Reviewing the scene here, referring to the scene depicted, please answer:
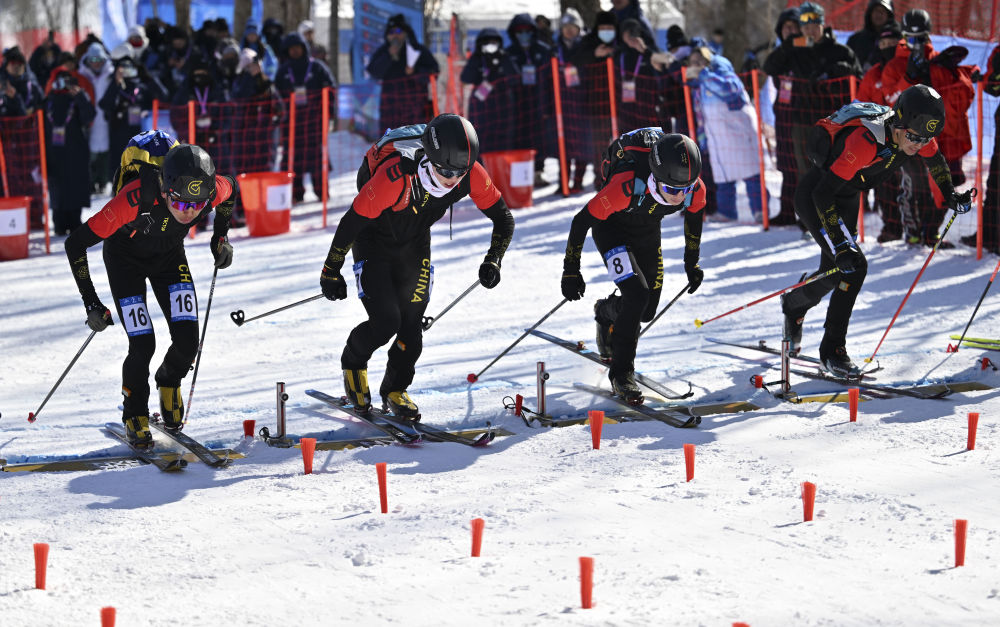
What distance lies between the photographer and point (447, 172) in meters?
6.71

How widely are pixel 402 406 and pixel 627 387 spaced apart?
4.23 feet

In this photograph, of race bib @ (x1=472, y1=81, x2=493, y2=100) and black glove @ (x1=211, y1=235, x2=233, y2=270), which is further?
race bib @ (x1=472, y1=81, x2=493, y2=100)

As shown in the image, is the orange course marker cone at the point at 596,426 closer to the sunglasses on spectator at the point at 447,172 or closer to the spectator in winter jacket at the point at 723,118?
the sunglasses on spectator at the point at 447,172

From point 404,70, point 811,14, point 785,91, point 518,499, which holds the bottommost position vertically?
point 518,499

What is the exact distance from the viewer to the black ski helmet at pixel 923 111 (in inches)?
293

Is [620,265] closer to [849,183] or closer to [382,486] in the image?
[849,183]

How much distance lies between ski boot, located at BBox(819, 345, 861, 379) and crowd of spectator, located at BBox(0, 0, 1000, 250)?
3847 millimetres

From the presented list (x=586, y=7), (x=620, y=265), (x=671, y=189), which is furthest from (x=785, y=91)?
(x=586, y=7)

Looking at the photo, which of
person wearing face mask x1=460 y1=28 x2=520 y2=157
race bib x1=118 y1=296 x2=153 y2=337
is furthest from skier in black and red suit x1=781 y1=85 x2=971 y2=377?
person wearing face mask x1=460 y1=28 x2=520 y2=157

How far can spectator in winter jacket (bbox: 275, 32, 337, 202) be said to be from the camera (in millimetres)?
15930

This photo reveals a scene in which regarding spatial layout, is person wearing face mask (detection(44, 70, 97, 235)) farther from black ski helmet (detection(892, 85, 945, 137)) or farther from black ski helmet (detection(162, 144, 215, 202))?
black ski helmet (detection(892, 85, 945, 137))

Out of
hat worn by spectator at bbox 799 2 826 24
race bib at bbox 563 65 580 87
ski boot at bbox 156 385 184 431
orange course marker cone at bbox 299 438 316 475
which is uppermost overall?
hat worn by spectator at bbox 799 2 826 24

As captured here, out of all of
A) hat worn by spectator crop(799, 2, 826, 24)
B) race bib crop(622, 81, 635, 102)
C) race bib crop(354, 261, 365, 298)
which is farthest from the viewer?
race bib crop(622, 81, 635, 102)

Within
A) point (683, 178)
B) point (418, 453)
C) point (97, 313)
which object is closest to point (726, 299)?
point (683, 178)
